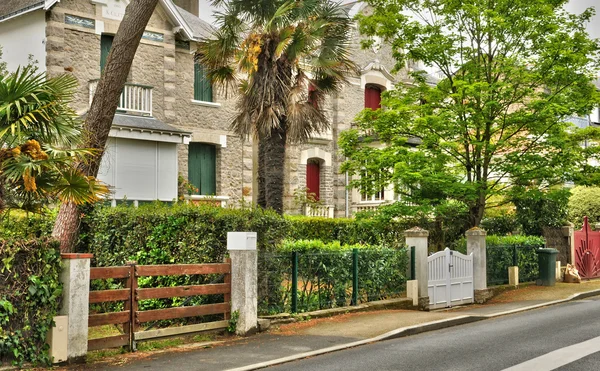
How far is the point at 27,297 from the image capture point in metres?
9.34

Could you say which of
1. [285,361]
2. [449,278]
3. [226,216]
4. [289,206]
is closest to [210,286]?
[226,216]

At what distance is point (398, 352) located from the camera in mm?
11156

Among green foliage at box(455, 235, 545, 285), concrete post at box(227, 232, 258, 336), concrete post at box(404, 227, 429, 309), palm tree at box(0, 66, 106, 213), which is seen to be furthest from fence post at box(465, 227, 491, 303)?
palm tree at box(0, 66, 106, 213)

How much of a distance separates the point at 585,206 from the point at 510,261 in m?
10.5

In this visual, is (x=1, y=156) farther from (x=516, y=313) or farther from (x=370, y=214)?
(x=370, y=214)

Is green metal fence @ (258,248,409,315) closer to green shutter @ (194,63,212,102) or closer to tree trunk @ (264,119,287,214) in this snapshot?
tree trunk @ (264,119,287,214)

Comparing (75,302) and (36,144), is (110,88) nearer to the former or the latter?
(36,144)

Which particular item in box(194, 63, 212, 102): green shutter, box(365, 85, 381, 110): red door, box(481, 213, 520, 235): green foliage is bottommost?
box(481, 213, 520, 235): green foliage

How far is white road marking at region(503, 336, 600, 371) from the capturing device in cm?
957

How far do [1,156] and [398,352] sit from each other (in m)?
6.33

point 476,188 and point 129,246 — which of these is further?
point 476,188

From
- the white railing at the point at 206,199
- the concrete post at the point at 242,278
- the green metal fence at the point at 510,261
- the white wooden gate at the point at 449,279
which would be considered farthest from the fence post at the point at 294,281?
the white railing at the point at 206,199

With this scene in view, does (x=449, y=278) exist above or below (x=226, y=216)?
below

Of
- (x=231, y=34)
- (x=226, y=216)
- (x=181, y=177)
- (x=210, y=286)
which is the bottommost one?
(x=210, y=286)
